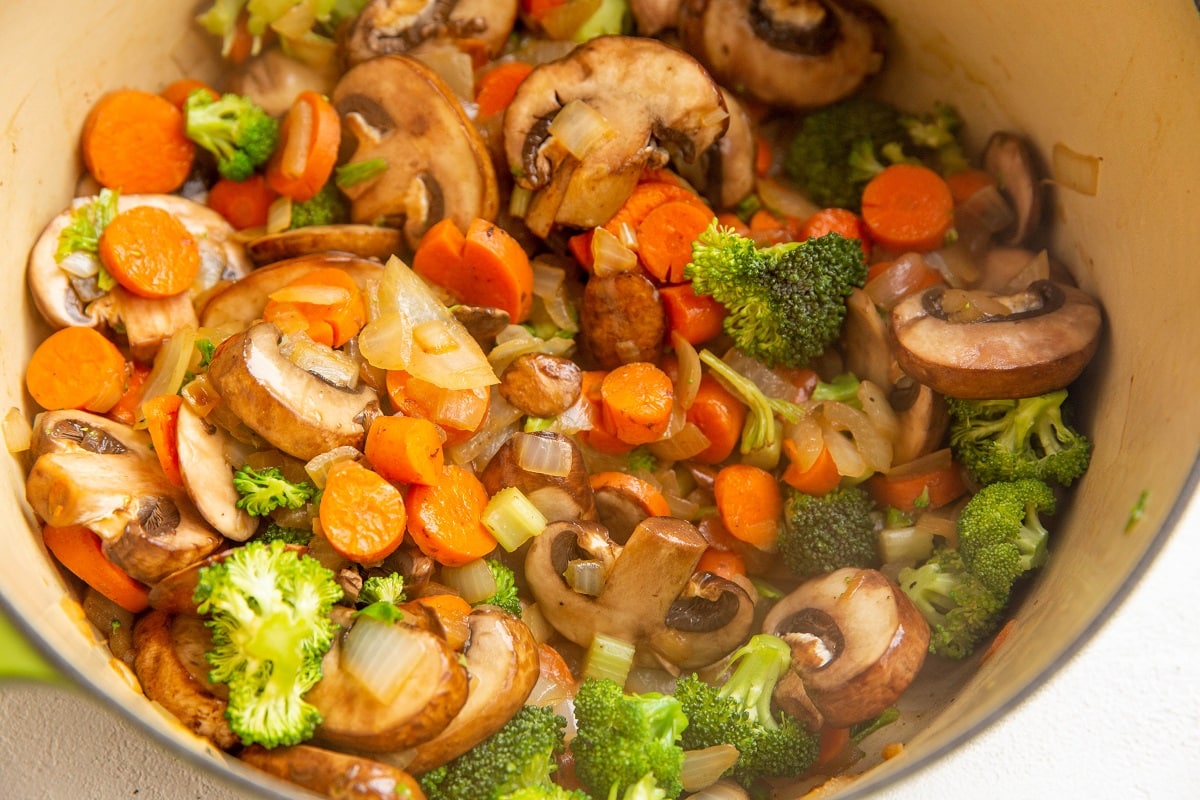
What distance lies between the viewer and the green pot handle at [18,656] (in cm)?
175

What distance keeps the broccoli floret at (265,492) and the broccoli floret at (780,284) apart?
3.73ft

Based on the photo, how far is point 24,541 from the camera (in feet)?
7.07

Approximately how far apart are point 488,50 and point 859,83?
1.09 meters

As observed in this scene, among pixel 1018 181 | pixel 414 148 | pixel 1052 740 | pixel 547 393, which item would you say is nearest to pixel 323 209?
pixel 414 148

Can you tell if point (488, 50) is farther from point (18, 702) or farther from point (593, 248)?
point (18, 702)

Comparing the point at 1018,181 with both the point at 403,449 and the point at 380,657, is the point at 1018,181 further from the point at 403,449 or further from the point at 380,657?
the point at 380,657

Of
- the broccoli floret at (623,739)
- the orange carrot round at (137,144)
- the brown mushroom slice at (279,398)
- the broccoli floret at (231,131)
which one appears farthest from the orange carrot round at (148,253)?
the broccoli floret at (623,739)

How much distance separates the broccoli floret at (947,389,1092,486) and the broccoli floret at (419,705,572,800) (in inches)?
49.3

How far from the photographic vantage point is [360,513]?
2.22m

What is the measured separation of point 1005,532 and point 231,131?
229 cm

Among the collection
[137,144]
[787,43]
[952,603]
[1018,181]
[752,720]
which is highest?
[787,43]

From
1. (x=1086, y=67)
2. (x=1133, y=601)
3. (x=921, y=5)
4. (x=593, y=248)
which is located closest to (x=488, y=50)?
(x=593, y=248)

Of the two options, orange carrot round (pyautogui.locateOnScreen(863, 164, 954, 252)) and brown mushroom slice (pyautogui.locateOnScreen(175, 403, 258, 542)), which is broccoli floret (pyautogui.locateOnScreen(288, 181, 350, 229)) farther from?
orange carrot round (pyautogui.locateOnScreen(863, 164, 954, 252))

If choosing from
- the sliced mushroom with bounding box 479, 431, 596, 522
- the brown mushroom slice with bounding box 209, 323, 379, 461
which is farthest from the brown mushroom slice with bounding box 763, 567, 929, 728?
the brown mushroom slice with bounding box 209, 323, 379, 461
